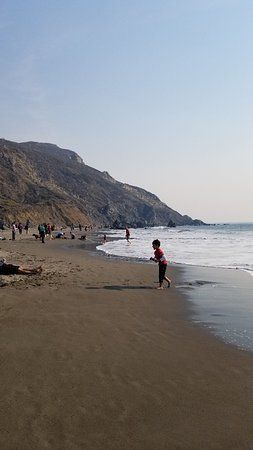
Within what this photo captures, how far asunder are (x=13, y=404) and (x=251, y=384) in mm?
3168

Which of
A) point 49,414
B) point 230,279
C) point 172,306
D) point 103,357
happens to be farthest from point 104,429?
point 230,279

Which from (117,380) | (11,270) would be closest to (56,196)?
(11,270)

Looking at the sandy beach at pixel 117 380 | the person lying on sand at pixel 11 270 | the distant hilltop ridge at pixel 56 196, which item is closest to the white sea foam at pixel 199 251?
the person lying on sand at pixel 11 270

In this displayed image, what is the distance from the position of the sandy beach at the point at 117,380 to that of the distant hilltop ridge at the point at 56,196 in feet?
245

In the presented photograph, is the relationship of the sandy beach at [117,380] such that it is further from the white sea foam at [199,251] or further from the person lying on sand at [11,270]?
the white sea foam at [199,251]

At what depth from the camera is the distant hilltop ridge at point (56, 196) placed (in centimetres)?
9981

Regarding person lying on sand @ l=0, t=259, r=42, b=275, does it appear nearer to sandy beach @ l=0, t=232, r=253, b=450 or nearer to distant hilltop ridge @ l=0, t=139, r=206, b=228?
sandy beach @ l=0, t=232, r=253, b=450

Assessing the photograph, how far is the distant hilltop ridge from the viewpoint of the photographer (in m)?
99.8

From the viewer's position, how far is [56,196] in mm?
120562

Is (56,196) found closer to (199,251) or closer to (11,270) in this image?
(199,251)

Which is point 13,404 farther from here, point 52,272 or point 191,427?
point 52,272

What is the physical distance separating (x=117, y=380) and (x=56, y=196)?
11767cm

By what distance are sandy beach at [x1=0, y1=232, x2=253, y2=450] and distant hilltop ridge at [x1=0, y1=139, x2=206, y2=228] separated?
74.7 meters

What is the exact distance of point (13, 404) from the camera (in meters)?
4.62
